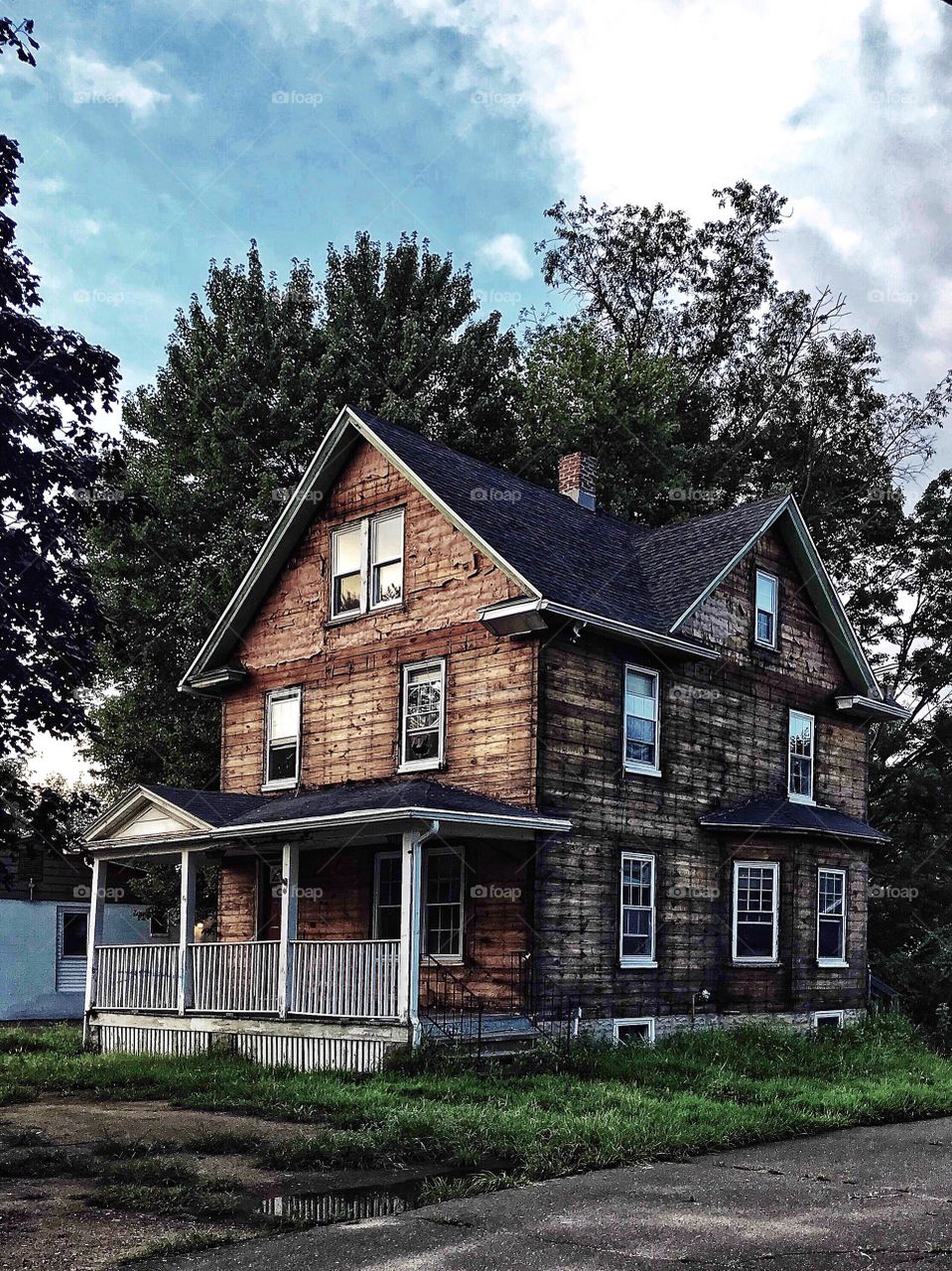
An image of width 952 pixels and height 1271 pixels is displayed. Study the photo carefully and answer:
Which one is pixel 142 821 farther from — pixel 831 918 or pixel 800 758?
pixel 831 918

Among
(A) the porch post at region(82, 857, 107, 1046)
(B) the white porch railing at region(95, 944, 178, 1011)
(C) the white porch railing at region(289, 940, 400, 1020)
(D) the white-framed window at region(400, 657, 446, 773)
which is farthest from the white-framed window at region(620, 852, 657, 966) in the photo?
(A) the porch post at region(82, 857, 107, 1046)

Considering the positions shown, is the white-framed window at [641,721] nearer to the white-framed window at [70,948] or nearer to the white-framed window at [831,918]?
the white-framed window at [831,918]

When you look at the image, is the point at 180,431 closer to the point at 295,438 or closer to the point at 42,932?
the point at 295,438

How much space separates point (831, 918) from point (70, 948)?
18446mm

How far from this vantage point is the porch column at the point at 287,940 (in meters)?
19.3

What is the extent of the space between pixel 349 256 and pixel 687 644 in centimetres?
2081

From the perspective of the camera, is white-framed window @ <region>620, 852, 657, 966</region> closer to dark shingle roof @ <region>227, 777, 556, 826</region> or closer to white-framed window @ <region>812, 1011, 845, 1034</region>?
dark shingle roof @ <region>227, 777, 556, 826</region>

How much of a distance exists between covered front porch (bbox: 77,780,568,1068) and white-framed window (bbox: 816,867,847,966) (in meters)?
7.60

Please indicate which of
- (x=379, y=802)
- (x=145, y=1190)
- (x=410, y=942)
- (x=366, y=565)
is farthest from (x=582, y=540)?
(x=145, y=1190)

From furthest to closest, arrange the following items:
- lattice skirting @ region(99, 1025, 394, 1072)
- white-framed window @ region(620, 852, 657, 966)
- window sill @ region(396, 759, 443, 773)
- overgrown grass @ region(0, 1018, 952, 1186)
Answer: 1. window sill @ region(396, 759, 443, 773)
2. white-framed window @ region(620, 852, 657, 966)
3. lattice skirting @ region(99, 1025, 394, 1072)
4. overgrown grass @ region(0, 1018, 952, 1186)

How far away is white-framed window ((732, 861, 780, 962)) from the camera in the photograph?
23.3m

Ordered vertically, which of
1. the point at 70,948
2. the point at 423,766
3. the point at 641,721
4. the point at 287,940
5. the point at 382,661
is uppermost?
the point at 382,661

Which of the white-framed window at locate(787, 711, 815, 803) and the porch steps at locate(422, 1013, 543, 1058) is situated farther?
the white-framed window at locate(787, 711, 815, 803)

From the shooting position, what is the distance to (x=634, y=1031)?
21.1m
